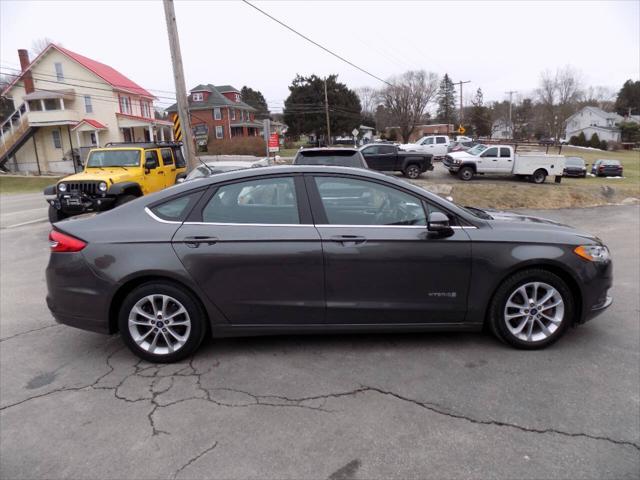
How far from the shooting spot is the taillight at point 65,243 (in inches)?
145

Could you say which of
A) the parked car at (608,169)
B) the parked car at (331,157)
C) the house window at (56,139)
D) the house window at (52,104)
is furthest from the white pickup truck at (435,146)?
the house window at (52,104)

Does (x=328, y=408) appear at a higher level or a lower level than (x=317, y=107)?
lower

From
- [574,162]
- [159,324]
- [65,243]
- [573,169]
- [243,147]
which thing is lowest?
[573,169]

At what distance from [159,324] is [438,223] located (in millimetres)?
2388

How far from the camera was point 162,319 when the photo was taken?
3.67 m

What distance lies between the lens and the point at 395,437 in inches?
108

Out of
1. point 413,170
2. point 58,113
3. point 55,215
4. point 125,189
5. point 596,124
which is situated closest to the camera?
point 125,189

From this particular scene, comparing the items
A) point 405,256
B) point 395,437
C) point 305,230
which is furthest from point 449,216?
point 395,437

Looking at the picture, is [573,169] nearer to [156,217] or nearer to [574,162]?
[574,162]

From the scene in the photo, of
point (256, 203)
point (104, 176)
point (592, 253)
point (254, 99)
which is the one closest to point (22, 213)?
point (104, 176)

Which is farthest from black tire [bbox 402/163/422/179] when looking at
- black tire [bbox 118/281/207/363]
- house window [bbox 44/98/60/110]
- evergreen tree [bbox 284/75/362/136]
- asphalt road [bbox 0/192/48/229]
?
evergreen tree [bbox 284/75/362/136]

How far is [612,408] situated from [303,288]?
7.55 feet

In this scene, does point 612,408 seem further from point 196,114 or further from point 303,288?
point 196,114

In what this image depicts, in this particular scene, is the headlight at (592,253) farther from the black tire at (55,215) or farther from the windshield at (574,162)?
the windshield at (574,162)
